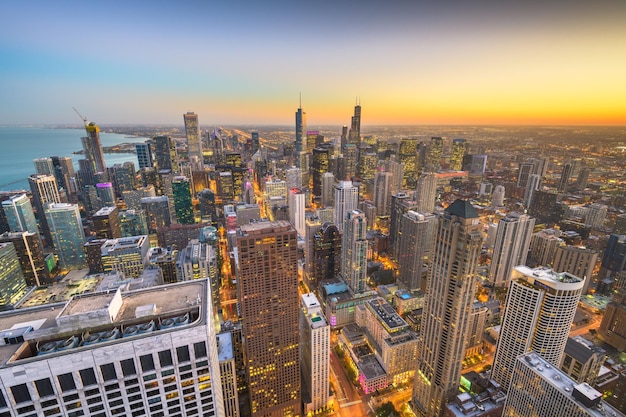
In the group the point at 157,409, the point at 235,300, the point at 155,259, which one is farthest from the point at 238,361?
the point at 157,409

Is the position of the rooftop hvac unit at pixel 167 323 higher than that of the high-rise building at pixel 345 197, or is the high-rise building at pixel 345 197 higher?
the rooftop hvac unit at pixel 167 323

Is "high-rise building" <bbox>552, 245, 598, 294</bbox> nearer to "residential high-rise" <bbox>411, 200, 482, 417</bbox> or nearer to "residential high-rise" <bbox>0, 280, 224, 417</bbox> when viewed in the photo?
"residential high-rise" <bbox>411, 200, 482, 417</bbox>

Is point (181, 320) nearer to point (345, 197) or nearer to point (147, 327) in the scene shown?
point (147, 327)

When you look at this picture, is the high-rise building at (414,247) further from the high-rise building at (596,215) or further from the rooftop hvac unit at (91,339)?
the rooftop hvac unit at (91,339)

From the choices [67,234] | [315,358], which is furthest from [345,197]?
[67,234]

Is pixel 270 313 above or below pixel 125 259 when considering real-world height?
above

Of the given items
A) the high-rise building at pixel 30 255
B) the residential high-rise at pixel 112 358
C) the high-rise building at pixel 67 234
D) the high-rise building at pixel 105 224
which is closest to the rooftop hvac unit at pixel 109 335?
the residential high-rise at pixel 112 358
